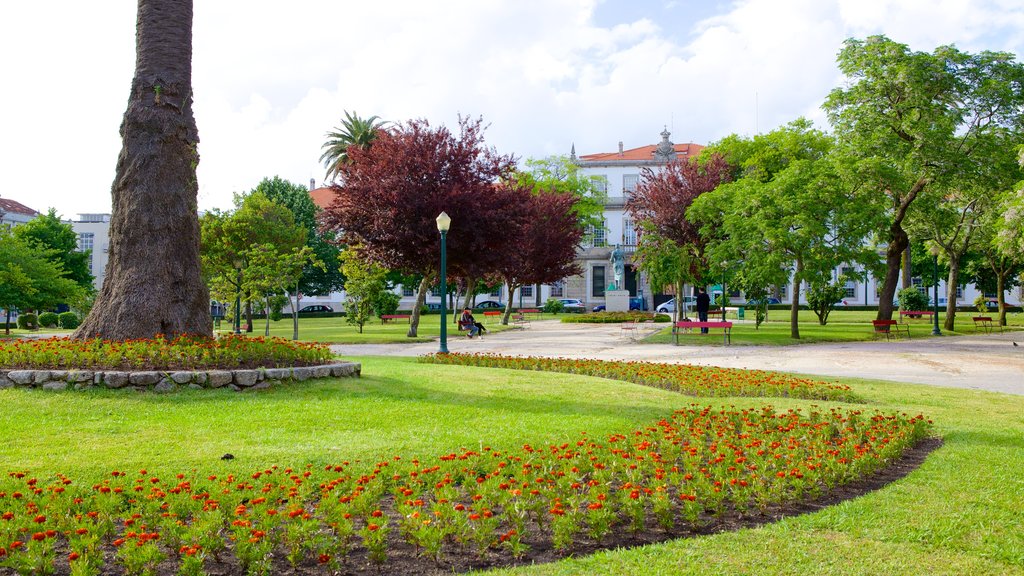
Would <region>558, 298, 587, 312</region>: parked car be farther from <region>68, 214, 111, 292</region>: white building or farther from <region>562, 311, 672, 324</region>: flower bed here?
<region>68, 214, 111, 292</region>: white building

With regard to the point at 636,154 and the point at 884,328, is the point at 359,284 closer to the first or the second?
the point at 884,328

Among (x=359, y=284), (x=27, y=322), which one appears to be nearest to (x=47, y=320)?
(x=27, y=322)

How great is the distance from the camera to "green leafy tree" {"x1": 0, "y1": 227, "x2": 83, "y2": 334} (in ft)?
91.1

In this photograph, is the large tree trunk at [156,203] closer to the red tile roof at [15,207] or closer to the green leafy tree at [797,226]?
the green leafy tree at [797,226]

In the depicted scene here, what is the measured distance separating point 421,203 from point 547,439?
1957 centimetres

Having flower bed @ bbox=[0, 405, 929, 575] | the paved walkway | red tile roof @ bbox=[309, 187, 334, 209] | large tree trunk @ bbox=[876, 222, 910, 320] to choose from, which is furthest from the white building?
flower bed @ bbox=[0, 405, 929, 575]

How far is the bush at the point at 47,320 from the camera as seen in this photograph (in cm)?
4304

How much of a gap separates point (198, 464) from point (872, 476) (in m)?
5.54

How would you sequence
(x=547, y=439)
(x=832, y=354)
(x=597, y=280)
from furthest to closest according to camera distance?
(x=597, y=280), (x=832, y=354), (x=547, y=439)

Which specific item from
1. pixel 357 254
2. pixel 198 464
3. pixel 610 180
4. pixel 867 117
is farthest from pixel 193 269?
pixel 610 180

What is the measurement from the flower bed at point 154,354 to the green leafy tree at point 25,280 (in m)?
19.6

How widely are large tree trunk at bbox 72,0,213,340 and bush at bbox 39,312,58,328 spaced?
3702 centimetres

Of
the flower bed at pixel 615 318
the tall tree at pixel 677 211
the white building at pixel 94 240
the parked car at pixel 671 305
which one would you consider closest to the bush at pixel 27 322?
the flower bed at pixel 615 318

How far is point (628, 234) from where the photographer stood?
7088 centimetres
